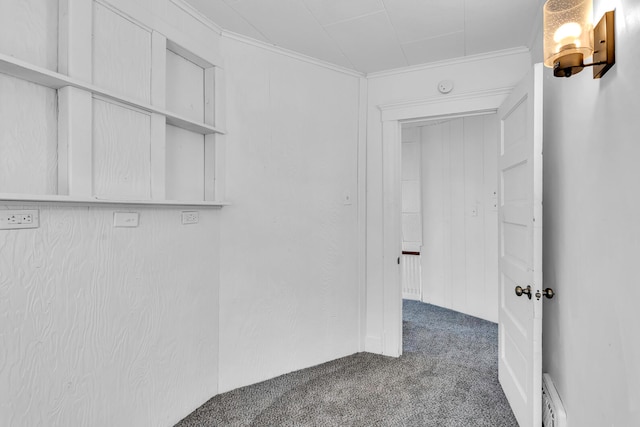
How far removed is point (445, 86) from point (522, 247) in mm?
1361

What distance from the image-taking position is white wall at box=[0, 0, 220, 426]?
129 cm

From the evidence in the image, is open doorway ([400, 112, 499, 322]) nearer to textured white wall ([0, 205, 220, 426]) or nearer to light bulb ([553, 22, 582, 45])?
light bulb ([553, 22, 582, 45])

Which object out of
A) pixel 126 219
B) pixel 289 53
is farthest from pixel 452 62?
pixel 126 219

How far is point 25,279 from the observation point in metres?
1.30

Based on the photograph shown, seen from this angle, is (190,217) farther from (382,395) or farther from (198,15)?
(382,395)

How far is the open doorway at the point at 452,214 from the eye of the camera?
387 centimetres

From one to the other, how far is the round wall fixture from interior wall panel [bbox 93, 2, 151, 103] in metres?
1.98

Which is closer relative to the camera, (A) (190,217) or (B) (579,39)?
(B) (579,39)

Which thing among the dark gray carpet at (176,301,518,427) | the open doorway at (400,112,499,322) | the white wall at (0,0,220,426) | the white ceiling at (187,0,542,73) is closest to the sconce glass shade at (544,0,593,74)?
the white ceiling at (187,0,542,73)

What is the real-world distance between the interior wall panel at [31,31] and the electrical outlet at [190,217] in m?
0.88

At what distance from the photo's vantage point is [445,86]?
2.65 meters

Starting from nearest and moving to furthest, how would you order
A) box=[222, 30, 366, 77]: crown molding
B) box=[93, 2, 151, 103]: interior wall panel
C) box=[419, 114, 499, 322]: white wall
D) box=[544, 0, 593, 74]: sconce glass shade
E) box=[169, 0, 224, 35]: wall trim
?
box=[544, 0, 593, 74]: sconce glass shade
box=[93, 2, 151, 103]: interior wall panel
box=[169, 0, 224, 35]: wall trim
box=[222, 30, 366, 77]: crown molding
box=[419, 114, 499, 322]: white wall

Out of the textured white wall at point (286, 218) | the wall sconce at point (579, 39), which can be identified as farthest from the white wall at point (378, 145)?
the wall sconce at point (579, 39)

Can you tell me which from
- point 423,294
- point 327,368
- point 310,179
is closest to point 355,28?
point 310,179
